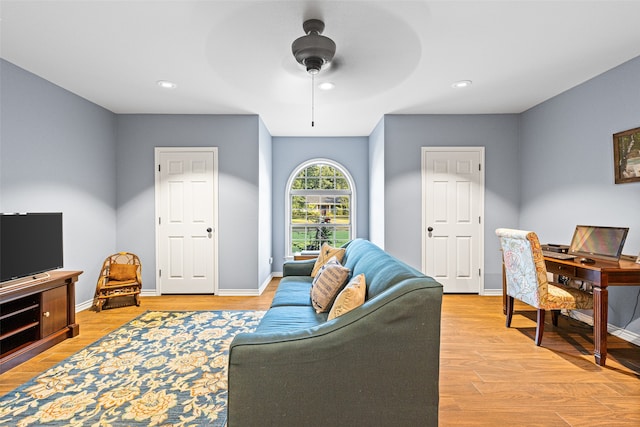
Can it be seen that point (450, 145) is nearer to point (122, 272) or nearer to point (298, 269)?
point (298, 269)

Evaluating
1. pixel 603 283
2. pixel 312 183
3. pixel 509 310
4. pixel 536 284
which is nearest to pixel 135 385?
pixel 536 284

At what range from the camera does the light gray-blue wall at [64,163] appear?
2.83 m

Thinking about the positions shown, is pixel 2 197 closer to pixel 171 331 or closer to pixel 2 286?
pixel 2 286

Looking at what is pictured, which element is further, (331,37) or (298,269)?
(298,269)

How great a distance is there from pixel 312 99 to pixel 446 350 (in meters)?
2.91

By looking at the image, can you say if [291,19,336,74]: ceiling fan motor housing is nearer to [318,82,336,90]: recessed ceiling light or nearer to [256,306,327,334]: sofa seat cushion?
[318,82,336,90]: recessed ceiling light

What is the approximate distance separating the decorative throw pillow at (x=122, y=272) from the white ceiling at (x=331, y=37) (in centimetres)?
205

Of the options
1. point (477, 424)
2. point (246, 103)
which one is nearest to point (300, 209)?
point (246, 103)

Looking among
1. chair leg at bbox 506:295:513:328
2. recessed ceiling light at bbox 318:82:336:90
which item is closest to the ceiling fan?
recessed ceiling light at bbox 318:82:336:90

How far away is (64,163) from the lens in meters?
3.41

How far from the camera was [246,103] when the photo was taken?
381cm

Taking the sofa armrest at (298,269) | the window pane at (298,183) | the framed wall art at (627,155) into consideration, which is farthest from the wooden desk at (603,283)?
the window pane at (298,183)

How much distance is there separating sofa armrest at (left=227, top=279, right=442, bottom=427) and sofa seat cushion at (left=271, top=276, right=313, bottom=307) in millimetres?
1056

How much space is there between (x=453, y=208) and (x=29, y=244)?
183 inches
